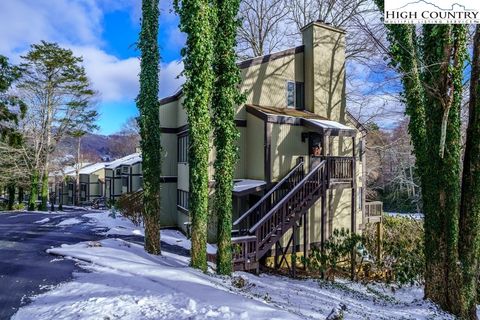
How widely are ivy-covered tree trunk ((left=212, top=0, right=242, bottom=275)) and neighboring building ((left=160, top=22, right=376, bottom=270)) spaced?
1466 millimetres

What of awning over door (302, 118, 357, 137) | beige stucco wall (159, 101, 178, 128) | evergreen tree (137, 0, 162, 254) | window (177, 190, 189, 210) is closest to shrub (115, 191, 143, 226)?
window (177, 190, 189, 210)

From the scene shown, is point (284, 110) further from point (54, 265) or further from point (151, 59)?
point (54, 265)

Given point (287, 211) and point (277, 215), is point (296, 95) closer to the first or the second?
point (287, 211)

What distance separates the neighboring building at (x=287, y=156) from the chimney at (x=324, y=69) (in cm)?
5

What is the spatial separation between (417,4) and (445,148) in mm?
3792

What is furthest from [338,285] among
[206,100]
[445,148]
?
[206,100]

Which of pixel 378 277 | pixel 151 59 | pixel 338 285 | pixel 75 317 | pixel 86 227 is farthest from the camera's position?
pixel 86 227

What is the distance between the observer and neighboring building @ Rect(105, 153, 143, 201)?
75.9 ft

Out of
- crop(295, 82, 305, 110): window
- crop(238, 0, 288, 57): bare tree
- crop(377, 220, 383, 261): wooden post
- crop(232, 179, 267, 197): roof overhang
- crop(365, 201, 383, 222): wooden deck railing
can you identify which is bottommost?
crop(377, 220, 383, 261): wooden post

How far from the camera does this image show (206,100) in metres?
7.65

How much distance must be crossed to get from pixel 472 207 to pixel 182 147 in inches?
445

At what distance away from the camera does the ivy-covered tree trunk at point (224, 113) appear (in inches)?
317

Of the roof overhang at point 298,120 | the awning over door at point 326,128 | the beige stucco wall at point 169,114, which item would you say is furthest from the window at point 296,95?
the beige stucco wall at point 169,114

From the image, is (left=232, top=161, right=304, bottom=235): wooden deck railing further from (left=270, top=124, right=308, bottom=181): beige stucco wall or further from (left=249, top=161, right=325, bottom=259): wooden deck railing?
(left=249, top=161, right=325, bottom=259): wooden deck railing
